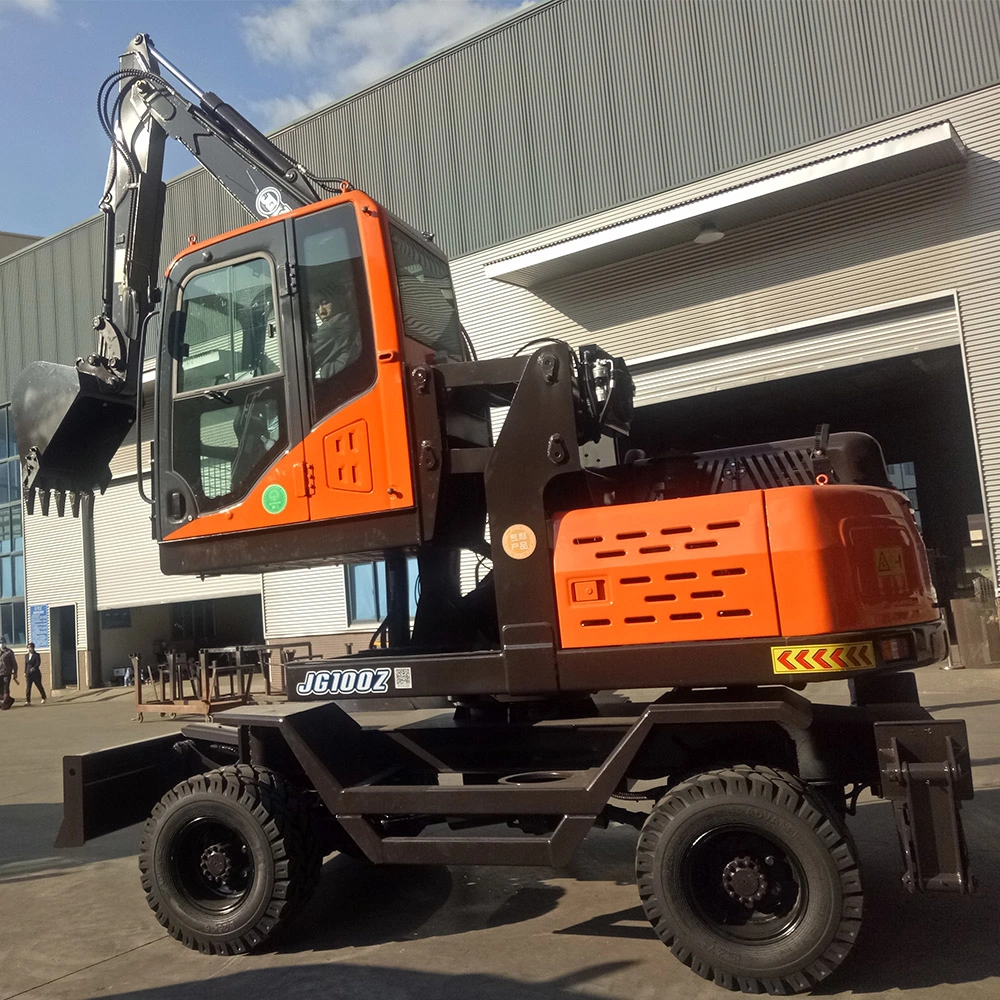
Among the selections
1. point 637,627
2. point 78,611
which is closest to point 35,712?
point 78,611

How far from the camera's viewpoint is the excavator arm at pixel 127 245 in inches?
235

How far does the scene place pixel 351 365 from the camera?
478cm

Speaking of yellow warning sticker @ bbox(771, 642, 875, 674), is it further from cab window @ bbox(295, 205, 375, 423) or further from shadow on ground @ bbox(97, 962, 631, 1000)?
cab window @ bbox(295, 205, 375, 423)

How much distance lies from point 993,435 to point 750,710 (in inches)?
474

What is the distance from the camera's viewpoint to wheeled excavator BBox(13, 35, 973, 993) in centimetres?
399

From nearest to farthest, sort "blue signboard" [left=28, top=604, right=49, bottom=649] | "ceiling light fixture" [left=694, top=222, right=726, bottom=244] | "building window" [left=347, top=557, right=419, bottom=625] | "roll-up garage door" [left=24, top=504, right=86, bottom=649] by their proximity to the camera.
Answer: "ceiling light fixture" [left=694, top=222, right=726, bottom=244] → "building window" [left=347, top=557, right=419, bottom=625] → "roll-up garage door" [left=24, top=504, right=86, bottom=649] → "blue signboard" [left=28, top=604, right=49, bottom=649]

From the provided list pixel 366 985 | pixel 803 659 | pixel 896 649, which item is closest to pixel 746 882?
pixel 803 659

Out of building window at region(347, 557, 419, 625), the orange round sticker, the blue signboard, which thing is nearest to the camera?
the orange round sticker

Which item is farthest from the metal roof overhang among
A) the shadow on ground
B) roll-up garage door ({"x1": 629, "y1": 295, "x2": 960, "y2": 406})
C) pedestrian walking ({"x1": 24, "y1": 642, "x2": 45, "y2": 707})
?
pedestrian walking ({"x1": 24, "y1": 642, "x2": 45, "y2": 707})

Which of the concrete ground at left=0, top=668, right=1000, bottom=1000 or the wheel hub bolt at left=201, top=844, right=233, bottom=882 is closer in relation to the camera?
the concrete ground at left=0, top=668, right=1000, bottom=1000

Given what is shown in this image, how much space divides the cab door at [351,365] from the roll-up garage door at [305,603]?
51.6 ft

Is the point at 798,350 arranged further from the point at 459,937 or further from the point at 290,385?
the point at 459,937

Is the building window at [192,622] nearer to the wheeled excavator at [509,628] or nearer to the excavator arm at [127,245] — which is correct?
the excavator arm at [127,245]

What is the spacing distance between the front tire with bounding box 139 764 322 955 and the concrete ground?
17 cm
